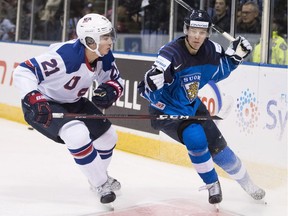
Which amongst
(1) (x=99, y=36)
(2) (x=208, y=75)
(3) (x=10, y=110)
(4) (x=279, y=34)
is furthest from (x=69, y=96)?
(3) (x=10, y=110)

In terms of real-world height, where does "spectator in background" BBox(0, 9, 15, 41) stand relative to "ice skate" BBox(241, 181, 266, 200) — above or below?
above

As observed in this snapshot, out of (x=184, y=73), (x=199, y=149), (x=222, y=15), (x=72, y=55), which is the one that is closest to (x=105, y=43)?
(x=72, y=55)

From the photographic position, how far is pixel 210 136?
12.0ft

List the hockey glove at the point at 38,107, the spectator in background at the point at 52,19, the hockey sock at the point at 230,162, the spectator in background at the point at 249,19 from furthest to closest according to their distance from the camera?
the spectator in background at the point at 52,19 < the spectator in background at the point at 249,19 < the hockey sock at the point at 230,162 < the hockey glove at the point at 38,107

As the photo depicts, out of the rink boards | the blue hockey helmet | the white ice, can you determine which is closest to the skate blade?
the white ice

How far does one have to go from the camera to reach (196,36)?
3459 millimetres

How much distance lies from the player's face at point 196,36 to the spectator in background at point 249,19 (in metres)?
1.33

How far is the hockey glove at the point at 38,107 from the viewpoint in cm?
330

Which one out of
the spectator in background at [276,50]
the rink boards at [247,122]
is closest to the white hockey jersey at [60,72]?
the rink boards at [247,122]

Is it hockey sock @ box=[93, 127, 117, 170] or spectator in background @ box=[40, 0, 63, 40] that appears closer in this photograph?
hockey sock @ box=[93, 127, 117, 170]

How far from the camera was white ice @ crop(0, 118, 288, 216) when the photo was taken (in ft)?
11.8

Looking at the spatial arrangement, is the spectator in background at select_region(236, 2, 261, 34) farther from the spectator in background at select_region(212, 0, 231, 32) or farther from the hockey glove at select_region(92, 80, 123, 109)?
the hockey glove at select_region(92, 80, 123, 109)

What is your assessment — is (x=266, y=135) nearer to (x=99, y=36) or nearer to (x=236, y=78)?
(x=236, y=78)

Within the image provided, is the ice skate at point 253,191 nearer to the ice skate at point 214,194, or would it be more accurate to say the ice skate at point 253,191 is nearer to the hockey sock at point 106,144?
the ice skate at point 214,194
